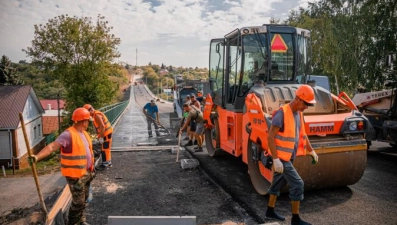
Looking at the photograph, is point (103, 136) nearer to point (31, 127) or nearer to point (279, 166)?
point (279, 166)

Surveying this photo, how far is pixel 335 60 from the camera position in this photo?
19.3m

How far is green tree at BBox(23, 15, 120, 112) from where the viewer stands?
2630 cm

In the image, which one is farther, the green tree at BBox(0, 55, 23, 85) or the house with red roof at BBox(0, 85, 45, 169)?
the green tree at BBox(0, 55, 23, 85)

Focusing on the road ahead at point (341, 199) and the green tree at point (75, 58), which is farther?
the green tree at point (75, 58)

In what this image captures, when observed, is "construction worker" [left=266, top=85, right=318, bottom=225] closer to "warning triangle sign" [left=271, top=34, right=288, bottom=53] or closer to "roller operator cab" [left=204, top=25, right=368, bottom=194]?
"roller operator cab" [left=204, top=25, right=368, bottom=194]

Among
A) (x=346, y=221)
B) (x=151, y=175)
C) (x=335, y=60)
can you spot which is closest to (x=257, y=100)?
(x=346, y=221)

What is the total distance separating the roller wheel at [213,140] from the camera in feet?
22.3

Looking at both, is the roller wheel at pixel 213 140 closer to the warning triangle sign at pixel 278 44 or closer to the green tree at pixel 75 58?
the warning triangle sign at pixel 278 44

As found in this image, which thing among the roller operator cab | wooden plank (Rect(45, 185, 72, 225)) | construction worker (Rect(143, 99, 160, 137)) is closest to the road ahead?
the roller operator cab

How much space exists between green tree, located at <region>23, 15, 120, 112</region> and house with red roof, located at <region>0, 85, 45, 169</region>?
3.32 metres

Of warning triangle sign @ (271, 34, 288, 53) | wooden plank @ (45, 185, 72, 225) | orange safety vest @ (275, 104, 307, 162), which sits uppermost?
warning triangle sign @ (271, 34, 288, 53)

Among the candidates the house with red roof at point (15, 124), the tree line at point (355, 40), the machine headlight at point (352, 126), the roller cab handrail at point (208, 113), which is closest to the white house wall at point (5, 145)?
the house with red roof at point (15, 124)

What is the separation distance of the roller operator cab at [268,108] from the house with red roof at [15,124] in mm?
21628

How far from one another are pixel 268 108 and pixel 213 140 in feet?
8.86
